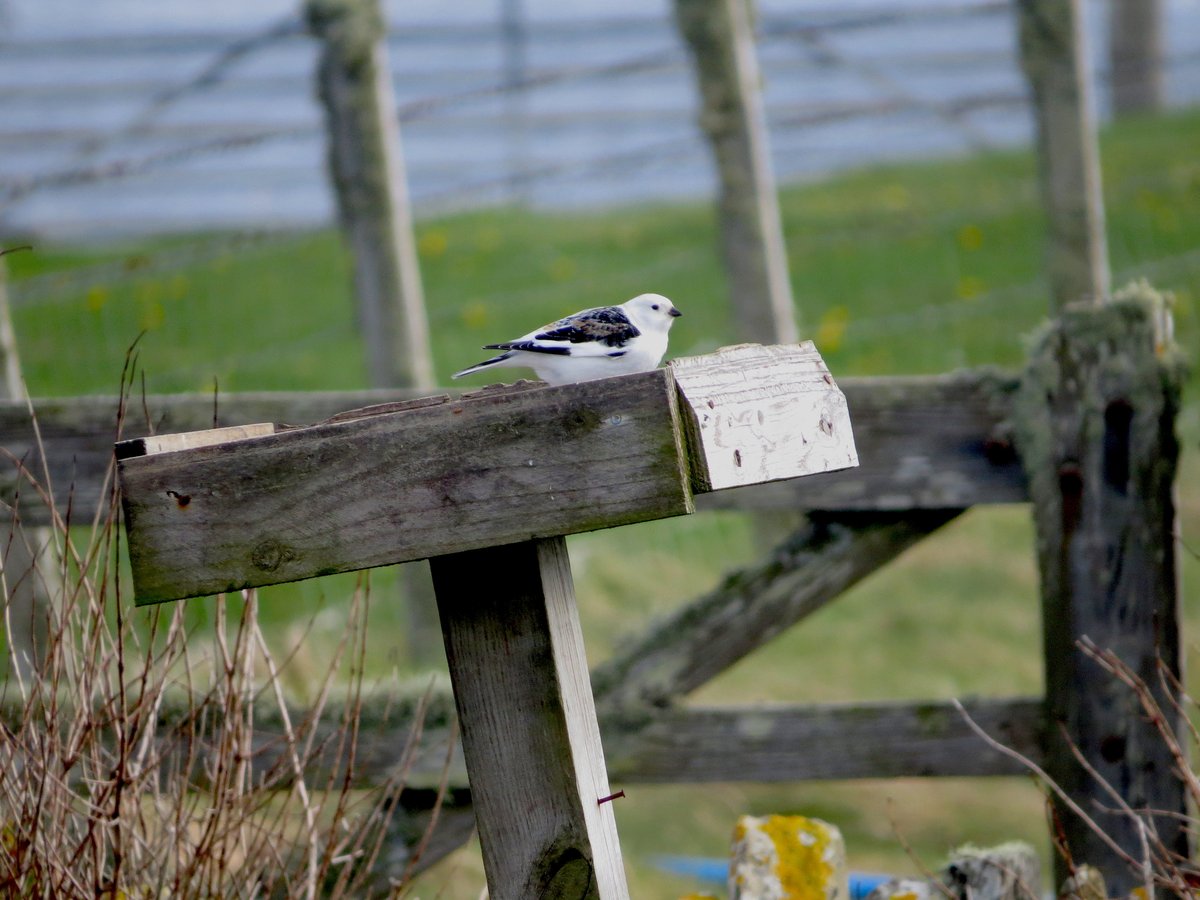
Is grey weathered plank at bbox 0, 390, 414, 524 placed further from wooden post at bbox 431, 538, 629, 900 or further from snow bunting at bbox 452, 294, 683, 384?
wooden post at bbox 431, 538, 629, 900

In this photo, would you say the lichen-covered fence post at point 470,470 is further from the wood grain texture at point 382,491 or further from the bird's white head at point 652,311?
the bird's white head at point 652,311

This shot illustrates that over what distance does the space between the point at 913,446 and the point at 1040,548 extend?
399mm

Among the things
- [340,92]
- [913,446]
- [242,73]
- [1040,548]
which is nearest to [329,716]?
[913,446]

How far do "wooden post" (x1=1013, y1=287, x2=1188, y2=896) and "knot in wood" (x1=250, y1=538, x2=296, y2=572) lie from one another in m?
1.82

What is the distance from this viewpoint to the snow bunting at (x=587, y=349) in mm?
2160

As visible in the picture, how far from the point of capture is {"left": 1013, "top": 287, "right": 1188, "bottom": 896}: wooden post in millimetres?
3045

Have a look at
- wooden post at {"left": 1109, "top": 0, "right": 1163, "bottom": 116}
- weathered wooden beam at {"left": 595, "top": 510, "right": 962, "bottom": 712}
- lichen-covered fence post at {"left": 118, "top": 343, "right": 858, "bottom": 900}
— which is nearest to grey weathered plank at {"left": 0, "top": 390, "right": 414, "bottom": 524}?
weathered wooden beam at {"left": 595, "top": 510, "right": 962, "bottom": 712}

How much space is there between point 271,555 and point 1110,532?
6.63ft

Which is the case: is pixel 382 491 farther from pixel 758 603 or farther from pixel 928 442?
pixel 928 442

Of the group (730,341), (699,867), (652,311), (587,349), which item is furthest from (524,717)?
(730,341)

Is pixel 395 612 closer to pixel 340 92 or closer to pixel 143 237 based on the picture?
pixel 340 92

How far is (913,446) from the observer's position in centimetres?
309

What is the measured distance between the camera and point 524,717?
2100 millimetres

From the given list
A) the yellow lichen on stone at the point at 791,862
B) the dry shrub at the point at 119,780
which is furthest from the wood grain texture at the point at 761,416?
the yellow lichen on stone at the point at 791,862
